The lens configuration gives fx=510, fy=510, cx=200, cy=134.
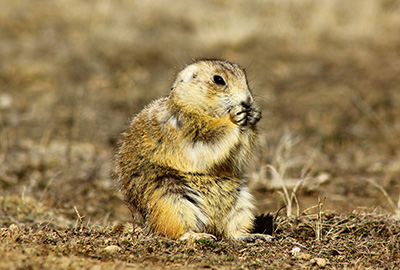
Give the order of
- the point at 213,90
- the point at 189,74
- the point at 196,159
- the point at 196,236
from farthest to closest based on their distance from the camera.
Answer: the point at 189,74
the point at 213,90
the point at 196,159
the point at 196,236

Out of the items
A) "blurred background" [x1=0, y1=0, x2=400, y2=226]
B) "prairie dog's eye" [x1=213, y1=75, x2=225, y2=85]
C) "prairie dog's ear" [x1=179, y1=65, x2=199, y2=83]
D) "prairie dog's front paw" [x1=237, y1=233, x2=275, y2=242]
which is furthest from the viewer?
"blurred background" [x1=0, y1=0, x2=400, y2=226]

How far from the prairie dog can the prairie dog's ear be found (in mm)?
18

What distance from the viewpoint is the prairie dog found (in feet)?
13.6

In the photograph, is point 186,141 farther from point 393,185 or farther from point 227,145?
point 393,185

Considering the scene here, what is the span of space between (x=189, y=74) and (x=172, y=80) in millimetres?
623

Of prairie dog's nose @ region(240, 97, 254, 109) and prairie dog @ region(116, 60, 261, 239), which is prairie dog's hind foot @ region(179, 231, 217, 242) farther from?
prairie dog's nose @ region(240, 97, 254, 109)

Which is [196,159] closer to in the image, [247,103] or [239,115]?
[239,115]

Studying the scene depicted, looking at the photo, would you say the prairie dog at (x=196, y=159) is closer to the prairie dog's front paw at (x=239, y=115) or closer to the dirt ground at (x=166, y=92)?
the prairie dog's front paw at (x=239, y=115)

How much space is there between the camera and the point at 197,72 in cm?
464

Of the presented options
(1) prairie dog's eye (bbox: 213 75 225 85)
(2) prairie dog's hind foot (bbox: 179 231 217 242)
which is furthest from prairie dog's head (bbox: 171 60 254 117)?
(2) prairie dog's hind foot (bbox: 179 231 217 242)

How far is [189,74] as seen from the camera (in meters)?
4.65

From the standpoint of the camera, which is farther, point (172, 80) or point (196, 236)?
point (172, 80)

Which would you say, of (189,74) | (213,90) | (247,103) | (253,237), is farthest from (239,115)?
(253,237)

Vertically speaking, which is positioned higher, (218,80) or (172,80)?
(218,80)
